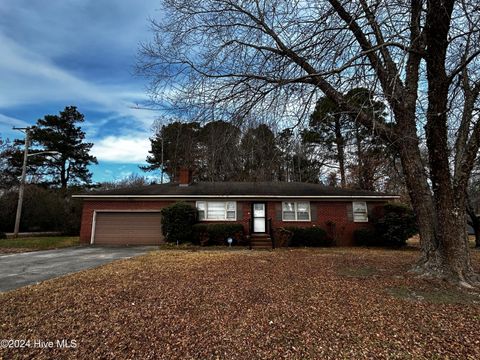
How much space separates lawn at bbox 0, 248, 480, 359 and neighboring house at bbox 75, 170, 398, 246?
870 cm

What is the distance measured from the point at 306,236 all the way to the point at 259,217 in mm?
2774

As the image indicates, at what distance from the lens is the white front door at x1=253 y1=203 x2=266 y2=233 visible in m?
14.9

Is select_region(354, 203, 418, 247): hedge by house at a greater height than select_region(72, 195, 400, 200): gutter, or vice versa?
select_region(72, 195, 400, 200): gutter

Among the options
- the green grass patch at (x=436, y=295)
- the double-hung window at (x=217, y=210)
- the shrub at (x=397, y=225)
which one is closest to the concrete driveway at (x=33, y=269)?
the double-hung window at (x=217, y=210)

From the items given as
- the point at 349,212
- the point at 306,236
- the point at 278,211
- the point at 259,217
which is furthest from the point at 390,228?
the point at 259,217

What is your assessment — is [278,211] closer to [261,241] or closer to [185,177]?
[261,241]

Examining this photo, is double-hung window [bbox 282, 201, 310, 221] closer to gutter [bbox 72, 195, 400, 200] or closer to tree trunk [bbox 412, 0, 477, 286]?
gutter [bbox 72, 195, 400, 200]

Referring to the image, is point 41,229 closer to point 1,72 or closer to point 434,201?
point 1,72

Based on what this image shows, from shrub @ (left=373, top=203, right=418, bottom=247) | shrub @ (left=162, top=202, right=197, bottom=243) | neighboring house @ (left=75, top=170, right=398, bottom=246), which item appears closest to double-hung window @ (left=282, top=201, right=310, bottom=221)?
neighboring house @ (left=75, top=170, right=398, bottom=246)

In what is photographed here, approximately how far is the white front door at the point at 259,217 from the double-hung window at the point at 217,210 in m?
1.12

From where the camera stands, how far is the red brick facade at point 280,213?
48.0 feet

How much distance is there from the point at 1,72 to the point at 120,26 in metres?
9.48

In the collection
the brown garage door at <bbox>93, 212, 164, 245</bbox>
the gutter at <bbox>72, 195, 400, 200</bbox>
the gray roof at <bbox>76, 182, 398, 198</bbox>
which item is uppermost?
the gray roof at <bbox>76, 182, 398, 198</bbox>

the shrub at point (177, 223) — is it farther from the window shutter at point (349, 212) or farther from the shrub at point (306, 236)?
the window shutter at point (349, 212)
